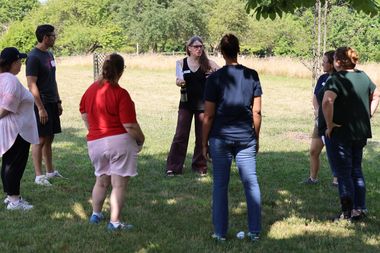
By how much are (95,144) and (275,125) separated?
34.0 ft

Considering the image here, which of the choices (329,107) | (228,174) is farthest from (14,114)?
(329,107)

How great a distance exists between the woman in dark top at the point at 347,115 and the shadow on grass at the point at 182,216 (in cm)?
46

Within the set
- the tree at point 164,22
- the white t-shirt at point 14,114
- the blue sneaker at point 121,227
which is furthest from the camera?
the tree at point 164,22

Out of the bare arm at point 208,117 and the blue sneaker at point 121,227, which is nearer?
the bare arm at point 208,117

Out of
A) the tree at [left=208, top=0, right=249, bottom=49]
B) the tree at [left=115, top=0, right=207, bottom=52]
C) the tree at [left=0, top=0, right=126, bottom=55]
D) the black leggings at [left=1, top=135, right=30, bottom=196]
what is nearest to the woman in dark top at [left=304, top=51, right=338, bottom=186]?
the black leggings at [left=1, top=135, right=30, bottom=196]

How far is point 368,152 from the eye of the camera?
10781mm

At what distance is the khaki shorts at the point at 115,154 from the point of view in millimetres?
5078

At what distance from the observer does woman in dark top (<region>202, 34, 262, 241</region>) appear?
4.76 meters

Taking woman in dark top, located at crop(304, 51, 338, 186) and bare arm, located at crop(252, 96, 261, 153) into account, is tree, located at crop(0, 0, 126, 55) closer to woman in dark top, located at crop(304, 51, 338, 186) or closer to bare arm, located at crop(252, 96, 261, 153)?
woman in dark top, located at crop(304, 51, 338, 186)

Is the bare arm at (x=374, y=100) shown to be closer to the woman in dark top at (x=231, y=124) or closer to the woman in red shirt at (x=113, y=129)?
the woman in dark top at (x=231, y=124)

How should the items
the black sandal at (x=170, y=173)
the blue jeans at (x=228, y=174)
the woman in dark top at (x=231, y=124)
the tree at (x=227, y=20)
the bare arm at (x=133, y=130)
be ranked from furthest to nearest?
the tree at (x=227, y=20)
the black sandal at (x=170, y=173)
the bare arm at (x=133, y=130)
the blue jeans at (x=228, y=174)
the woman in dark top at (x=231, y=124)

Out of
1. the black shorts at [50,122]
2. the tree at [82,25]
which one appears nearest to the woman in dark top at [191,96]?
the black shorts at [50,122]

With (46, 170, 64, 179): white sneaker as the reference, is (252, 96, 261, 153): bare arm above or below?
above

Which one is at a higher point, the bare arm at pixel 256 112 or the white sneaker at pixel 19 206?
the bare arm at pixel 256 112
